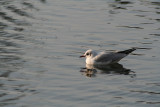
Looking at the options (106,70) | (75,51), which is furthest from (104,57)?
(75,51)

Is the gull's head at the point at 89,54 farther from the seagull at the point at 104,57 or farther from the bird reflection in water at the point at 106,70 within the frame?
the bird reflection in water at the point at 106,70

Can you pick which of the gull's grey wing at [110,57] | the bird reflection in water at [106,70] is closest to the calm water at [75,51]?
the bird reflection in water at [106,70]

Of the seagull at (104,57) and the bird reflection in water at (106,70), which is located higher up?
the seagull at (104,57)

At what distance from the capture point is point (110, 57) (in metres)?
18.8

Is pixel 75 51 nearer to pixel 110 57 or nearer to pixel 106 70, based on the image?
pixel 110 57

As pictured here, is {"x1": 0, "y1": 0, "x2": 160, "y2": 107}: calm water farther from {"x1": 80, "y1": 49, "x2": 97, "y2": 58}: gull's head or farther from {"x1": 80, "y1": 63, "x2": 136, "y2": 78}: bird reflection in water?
{"x1": 80, "y1": 49, "x2": 97, "y2": 58}: gull's head

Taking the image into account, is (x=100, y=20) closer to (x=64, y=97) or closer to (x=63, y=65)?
(x=63, y=65)

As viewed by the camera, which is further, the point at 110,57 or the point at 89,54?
the point at 89,54

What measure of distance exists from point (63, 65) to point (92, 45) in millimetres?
3260

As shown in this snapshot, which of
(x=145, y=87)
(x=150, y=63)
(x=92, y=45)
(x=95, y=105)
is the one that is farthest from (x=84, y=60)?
(x=95, y=105)

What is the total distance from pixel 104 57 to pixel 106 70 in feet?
2.80

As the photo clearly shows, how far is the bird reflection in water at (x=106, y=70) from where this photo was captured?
17359 millimetres

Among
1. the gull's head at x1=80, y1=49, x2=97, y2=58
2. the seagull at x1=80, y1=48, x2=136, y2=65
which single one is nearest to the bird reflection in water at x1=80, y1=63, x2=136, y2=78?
the seagull at x1=80, y1=48, x2=136, y2=65

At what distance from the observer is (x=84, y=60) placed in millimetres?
19531
